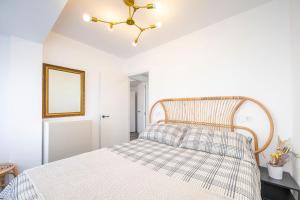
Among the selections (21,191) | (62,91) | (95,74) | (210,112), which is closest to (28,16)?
(62,91)

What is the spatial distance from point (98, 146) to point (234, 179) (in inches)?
104

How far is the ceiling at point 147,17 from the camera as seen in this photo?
1.72 meters

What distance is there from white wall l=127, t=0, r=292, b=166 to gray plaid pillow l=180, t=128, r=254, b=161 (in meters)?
0.49

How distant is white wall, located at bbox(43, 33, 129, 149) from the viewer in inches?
96.7

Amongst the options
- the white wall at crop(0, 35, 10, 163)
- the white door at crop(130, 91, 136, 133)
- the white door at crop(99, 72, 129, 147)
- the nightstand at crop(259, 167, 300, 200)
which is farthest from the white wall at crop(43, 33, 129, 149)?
the nightstand at crop(259, 167, 300, 200)

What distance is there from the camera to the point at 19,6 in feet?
4.48

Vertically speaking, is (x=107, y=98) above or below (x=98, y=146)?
above

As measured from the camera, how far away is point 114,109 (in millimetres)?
3279

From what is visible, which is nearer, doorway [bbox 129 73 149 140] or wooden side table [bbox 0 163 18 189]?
wooden side table [bbox 0 163 18 189]

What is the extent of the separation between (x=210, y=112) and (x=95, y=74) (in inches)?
96.9

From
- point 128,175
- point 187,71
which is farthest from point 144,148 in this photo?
point 187,71

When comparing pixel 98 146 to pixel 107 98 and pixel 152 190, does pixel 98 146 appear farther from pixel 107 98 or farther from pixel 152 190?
pixel 152 190

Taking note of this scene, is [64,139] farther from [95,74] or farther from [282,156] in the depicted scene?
[282,156]

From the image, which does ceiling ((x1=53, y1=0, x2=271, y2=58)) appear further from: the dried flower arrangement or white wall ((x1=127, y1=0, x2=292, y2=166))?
the dried flower arrangement
